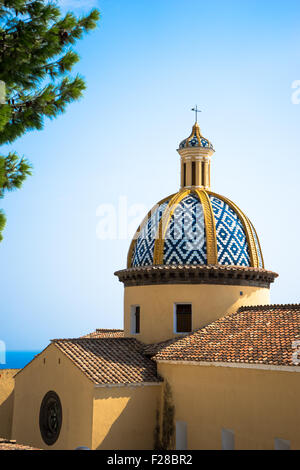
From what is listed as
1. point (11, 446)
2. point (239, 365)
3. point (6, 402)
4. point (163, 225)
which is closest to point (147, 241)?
point (163, 225)

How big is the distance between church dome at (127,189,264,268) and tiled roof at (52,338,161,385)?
343cm

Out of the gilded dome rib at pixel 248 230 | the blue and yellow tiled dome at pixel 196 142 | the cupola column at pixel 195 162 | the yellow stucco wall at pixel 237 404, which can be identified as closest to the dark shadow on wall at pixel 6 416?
the yellow stucco wall at pixel 237 404

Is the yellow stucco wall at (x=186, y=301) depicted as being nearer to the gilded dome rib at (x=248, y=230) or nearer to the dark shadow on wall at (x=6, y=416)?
the gilded dome rib at (x=248, y=230)

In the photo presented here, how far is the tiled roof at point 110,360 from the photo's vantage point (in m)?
16.2

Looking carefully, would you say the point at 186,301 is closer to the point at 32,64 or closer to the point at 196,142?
the point at 196,142

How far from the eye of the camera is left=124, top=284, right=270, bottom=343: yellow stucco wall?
62.5ft

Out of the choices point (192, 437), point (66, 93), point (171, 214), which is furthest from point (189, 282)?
point (66, 93)

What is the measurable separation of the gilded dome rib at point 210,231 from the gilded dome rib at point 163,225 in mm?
914

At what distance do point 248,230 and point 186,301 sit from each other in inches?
150

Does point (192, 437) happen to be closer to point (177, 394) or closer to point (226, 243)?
point (177, 394)

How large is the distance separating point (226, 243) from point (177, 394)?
5922mm

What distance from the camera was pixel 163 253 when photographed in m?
19.7

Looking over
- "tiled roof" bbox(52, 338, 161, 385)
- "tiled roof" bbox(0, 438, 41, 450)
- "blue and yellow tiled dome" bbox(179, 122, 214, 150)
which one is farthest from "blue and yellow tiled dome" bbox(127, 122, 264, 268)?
"tiled roof" bbox(0, 438, 41, 450)

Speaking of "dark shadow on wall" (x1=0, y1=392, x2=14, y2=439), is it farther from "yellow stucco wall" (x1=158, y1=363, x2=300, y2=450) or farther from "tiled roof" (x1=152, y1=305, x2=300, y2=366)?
"yellow stucco wall" (x1=158, y1=363, x2=300, y2=450)
